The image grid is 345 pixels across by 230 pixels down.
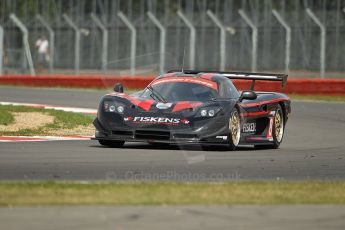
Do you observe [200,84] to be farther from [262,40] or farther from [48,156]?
[262,40]

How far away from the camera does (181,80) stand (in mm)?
15805

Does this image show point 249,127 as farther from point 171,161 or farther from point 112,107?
point 171,161

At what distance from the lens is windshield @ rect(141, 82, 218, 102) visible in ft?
50.4

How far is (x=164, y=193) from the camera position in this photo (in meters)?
9.57

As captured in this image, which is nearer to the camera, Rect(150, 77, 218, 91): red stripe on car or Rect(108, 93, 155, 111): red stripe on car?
Rect(108, 93, 155, 111): red stripe on car

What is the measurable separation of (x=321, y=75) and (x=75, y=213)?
2487cm

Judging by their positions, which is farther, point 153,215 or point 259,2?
point 259,2

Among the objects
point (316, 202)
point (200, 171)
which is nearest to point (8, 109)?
point (200, 171)

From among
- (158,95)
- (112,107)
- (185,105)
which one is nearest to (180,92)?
(158,95)

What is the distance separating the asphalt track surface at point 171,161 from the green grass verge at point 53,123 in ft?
5.73

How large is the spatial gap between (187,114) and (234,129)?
838 mm

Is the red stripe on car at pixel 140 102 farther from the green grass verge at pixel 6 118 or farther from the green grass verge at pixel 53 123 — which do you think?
the green grass verge at pixel 6 118

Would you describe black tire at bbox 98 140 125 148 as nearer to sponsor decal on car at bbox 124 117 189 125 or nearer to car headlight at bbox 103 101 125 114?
car headlight at bbox 103 101 125 114

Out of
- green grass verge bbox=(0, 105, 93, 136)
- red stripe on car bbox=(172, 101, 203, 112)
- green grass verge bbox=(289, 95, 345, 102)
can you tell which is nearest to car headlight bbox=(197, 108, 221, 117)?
red stripe on car bbox=(172, 101, 203, 112)
